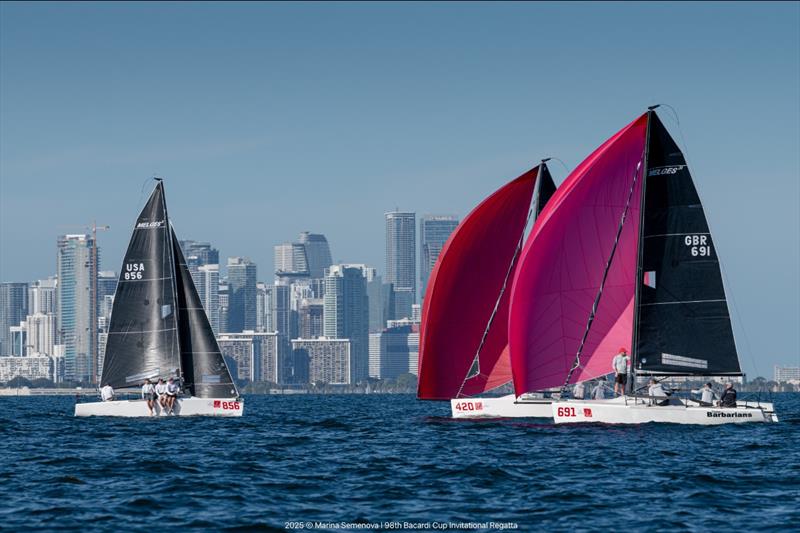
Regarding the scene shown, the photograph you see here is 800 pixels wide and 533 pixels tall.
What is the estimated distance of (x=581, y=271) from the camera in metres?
41.8

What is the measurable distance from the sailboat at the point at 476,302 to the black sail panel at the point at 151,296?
1161cm

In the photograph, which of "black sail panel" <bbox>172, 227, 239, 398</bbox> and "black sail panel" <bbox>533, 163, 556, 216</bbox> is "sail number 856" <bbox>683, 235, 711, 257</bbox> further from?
"black sail panel" <bbox>172, 227, 239, 398</bbox>

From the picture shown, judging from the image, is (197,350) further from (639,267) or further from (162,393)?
(639,267)

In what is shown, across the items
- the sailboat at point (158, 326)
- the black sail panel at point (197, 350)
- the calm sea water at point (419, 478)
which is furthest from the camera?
the sailboat at point (158, 326)

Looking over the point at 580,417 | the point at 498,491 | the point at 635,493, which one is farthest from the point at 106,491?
the point at 580,417

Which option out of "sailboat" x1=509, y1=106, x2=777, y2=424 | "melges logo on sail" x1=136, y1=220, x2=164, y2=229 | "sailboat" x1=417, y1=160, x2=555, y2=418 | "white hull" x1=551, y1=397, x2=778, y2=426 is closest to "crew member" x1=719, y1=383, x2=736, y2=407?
"white hull" x1=551, y1=397, x2=778, y2=426

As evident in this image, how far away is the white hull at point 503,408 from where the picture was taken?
1759 inches

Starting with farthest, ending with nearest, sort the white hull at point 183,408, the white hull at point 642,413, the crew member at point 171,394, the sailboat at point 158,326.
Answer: the sailboat at point 158,326, the white hull at point 183,408, the crew member at point 171,394, the white hull at point 642,413

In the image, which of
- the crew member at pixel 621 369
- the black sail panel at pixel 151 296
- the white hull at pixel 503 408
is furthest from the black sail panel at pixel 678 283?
the black sail panel at pixel 151 296

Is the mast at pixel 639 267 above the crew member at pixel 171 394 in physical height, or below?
above

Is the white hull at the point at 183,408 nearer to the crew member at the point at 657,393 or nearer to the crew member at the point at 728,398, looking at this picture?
the crew member at the point at 657,393

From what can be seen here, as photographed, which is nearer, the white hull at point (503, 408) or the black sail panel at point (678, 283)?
the black sail panel at point (678, 283)

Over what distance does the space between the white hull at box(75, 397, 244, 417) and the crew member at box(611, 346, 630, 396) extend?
1684 cm

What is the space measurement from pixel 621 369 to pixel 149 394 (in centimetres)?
1932
